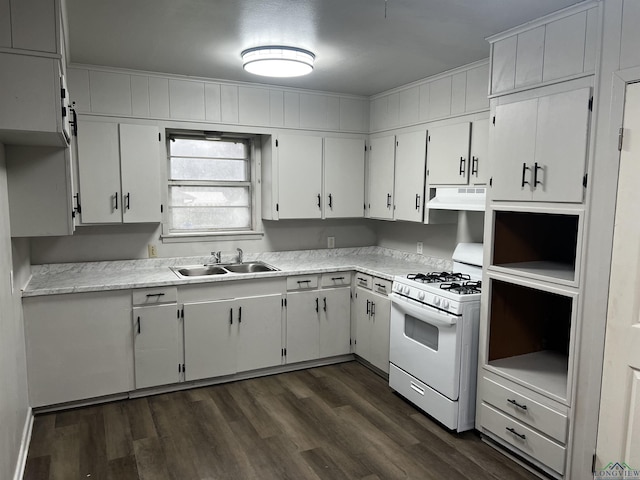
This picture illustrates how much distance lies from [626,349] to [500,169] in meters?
1.12

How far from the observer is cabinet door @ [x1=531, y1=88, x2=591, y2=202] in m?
2.18

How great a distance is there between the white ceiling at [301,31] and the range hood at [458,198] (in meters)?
0.92

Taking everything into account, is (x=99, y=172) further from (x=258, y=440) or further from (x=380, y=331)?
(x=380, y=331)

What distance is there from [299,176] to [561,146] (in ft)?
7.82

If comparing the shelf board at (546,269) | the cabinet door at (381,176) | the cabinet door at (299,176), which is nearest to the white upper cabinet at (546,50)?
the shelf board at (546,269)

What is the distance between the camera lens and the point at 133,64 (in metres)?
3.41

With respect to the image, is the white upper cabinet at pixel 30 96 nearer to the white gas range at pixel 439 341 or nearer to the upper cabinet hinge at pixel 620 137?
the white gas range at pixel 439 341

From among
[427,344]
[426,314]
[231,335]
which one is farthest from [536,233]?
[231,335]

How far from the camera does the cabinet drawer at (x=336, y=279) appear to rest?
12.9 ft

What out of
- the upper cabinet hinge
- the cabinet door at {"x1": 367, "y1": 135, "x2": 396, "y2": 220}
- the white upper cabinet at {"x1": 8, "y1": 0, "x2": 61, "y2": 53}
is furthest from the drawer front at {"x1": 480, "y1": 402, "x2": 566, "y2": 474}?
the white upper cabinet at {"x1": 8, "y1": 0, "x2": 61, "y2": 53}

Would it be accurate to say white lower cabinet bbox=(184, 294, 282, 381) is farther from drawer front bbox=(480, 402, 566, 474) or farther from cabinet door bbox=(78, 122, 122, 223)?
drawer front bbox=(480, 402, 566, 474)

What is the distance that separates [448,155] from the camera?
349 centimetres

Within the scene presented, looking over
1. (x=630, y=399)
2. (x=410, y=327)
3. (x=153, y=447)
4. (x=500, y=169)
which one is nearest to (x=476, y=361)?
(x=410, y=327)

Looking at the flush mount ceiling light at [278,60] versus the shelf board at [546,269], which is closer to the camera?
the shelf board at [546,269]
